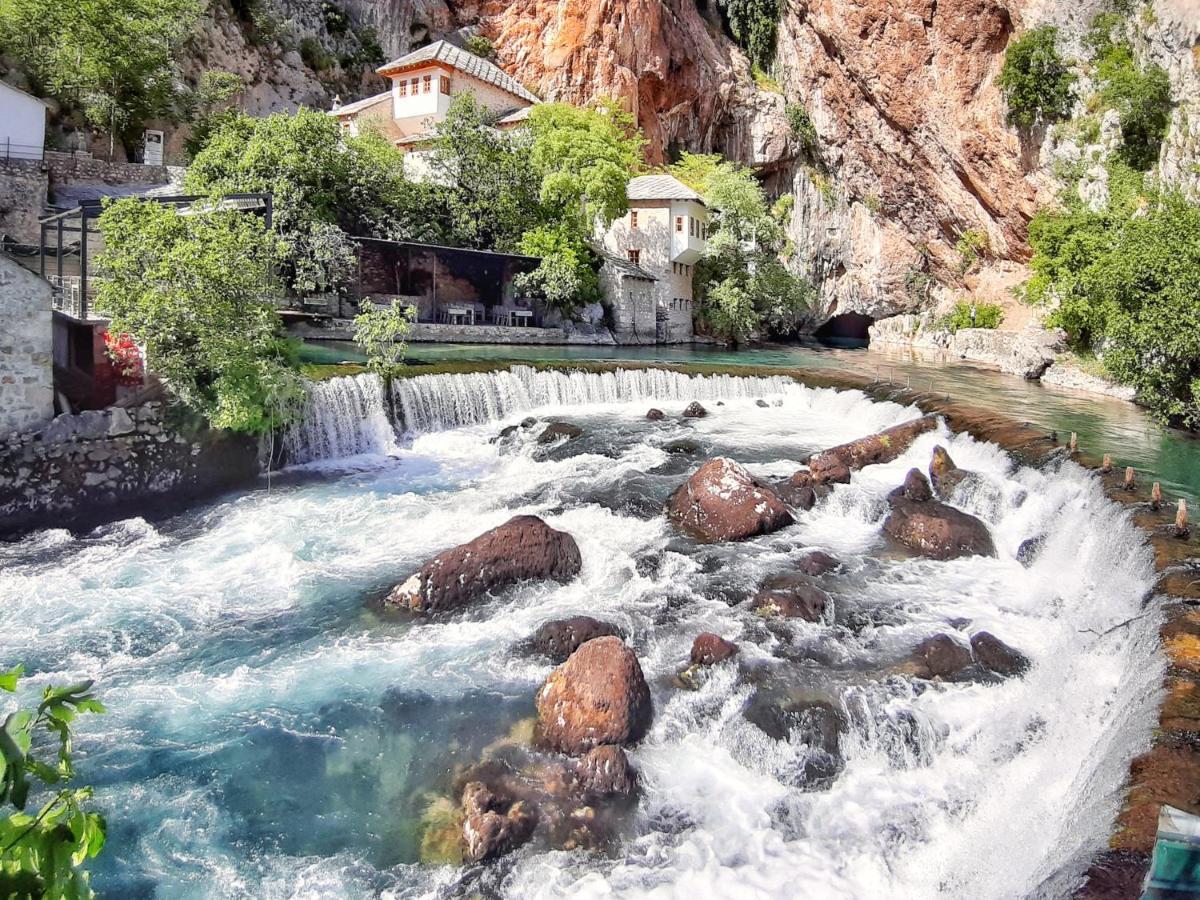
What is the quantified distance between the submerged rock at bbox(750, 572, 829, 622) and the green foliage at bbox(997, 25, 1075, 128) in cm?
3143

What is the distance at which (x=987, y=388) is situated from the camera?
2648 cm

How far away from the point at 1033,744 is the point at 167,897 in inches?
324

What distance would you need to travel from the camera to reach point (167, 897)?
6.07m

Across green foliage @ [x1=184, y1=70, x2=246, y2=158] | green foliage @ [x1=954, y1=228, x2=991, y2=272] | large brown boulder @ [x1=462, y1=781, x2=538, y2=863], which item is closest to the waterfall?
large brown boulder @ [x1=462, y1=781, x2=538, y2=863]

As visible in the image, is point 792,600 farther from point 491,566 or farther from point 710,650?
point 491,566

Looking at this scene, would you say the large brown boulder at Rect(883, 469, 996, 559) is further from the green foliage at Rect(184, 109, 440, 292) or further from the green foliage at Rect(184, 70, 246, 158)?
the green foliage at Rect(184, 70, 246, 158)

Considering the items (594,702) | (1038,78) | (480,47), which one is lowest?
(594,702)

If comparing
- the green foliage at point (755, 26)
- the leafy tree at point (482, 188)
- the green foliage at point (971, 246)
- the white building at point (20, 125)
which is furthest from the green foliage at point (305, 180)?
the green foliage at point (755, 26)

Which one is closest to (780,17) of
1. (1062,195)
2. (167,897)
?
(1062,195)

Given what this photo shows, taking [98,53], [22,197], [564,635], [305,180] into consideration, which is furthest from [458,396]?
[98,53]

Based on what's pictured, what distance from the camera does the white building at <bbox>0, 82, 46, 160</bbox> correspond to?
30.5 m

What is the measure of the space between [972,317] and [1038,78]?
11.5 metres

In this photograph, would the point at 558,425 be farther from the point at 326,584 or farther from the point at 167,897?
the point at 167,897

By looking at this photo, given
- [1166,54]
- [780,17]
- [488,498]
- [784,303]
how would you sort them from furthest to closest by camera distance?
[780,17] → [784,303] → [1166,54] → [488,498]
